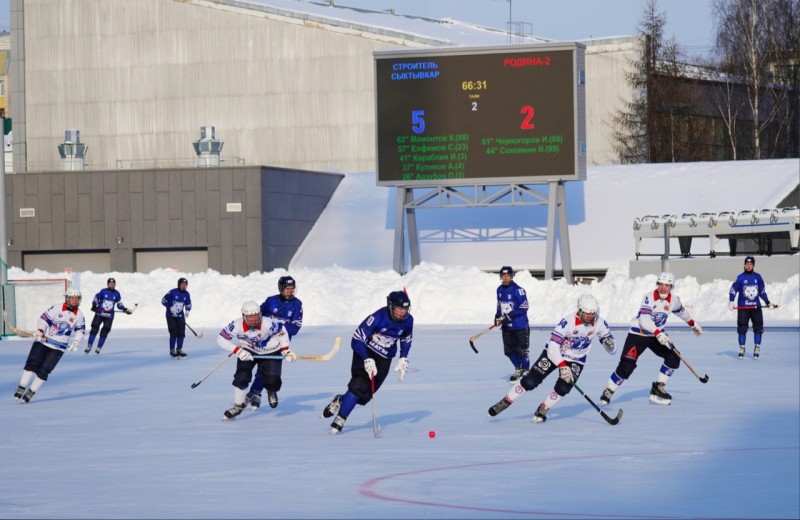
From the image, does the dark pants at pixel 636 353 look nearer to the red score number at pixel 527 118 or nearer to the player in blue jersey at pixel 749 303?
the player in blue jersey at pixel 749 303

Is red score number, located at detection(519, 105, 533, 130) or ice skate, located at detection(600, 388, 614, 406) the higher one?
red score number, located at detection(519, 105, 533, 130)

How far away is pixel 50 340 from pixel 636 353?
7042mm

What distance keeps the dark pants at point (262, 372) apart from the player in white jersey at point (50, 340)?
3052 millimetres

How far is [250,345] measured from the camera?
1362 cm

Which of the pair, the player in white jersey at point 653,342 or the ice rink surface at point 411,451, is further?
the player in white jersey at point 653,342

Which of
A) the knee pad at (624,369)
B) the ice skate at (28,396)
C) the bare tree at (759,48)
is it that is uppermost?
the bare tree at (759,48)

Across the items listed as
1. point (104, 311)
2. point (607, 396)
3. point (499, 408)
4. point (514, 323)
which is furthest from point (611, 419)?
point (104, 311)

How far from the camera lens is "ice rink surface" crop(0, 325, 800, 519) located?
8.66 m

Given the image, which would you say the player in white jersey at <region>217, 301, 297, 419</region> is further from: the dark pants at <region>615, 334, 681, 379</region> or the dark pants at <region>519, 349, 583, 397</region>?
the dark pants at <region>615, 334, 681, 379</region>

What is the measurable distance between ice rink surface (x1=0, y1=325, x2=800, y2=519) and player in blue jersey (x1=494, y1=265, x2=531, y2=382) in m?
0.38

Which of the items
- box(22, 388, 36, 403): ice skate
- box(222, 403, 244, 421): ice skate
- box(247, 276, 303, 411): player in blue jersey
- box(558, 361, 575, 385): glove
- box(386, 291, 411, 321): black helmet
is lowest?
box(22, 388, 36, 403): ice skate

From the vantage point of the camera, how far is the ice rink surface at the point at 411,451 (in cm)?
866

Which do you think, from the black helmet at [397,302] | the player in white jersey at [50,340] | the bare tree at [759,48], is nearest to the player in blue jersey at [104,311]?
the player in white jersey at [50,340]

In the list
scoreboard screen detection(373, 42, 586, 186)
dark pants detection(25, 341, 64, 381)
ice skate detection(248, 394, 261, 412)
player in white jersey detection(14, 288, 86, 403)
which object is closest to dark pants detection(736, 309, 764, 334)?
ice skate detection(248, 394, 261, 412)
